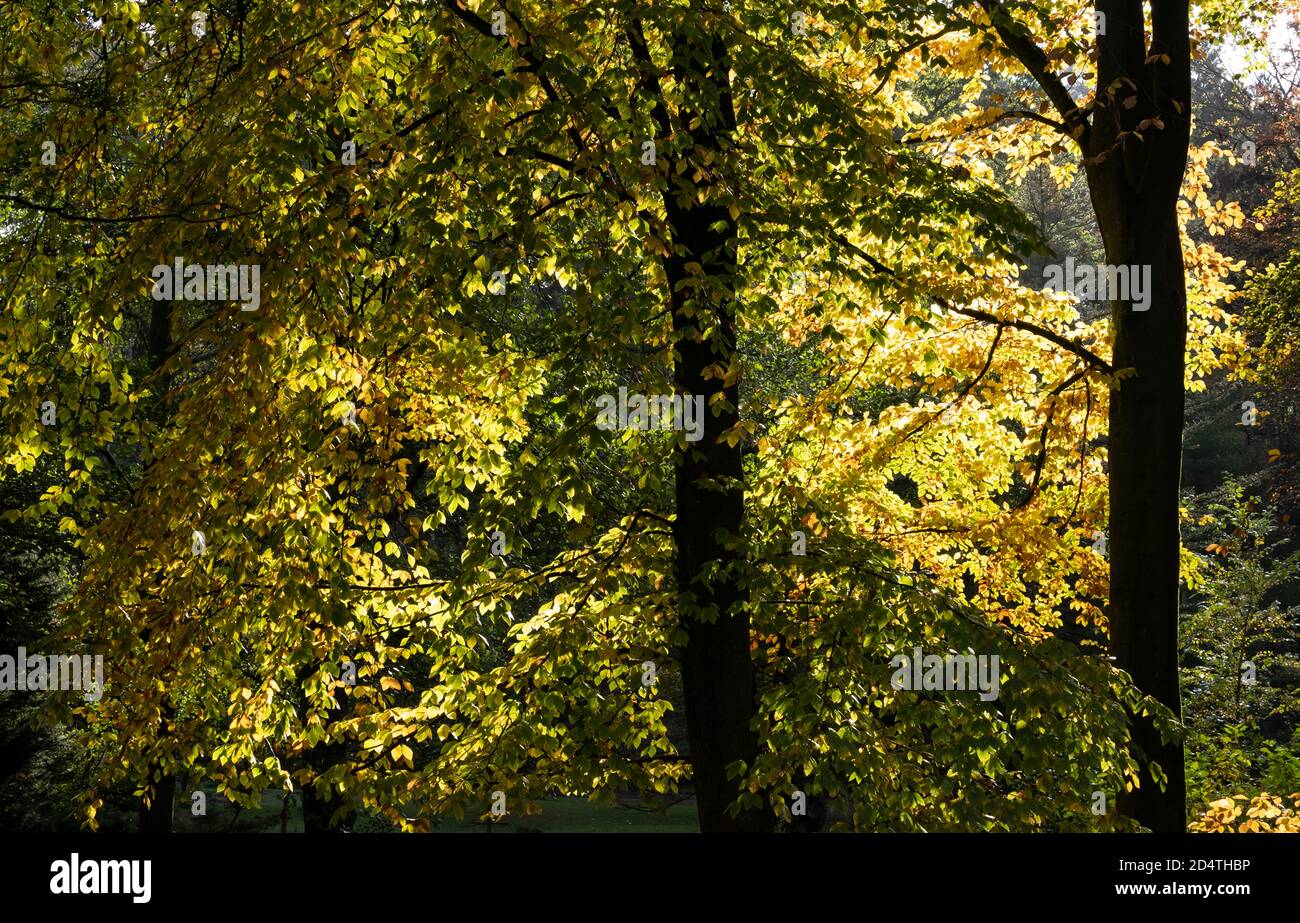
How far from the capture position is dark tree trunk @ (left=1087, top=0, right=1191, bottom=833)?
816 centimetres

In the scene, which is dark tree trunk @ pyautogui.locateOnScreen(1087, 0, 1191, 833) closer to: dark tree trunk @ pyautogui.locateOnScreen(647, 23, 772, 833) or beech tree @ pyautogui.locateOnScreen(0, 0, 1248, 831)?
beech tree @ pyautogui.locateOnScreen(0, 0, 1248, 831)

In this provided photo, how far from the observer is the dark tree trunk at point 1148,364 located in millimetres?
8164

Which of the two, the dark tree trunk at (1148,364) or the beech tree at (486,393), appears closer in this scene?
the beech tree at (486,393)

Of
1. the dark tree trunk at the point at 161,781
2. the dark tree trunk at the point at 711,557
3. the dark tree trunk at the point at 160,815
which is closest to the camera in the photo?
the dark tree trunk at the point at 711,557

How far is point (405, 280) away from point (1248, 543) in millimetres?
17628

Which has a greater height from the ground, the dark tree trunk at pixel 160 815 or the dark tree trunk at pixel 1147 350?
the dark tree trunk at pixel 1147 350

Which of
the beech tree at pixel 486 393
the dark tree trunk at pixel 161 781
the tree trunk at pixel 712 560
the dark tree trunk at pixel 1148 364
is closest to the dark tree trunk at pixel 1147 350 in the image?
the dark tree trunk at pixel 1148 364

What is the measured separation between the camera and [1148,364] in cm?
838

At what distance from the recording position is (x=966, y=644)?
619cm

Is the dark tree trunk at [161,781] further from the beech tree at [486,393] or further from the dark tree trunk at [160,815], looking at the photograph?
the beech tree at [486,393]

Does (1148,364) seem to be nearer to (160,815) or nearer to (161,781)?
(161,781)

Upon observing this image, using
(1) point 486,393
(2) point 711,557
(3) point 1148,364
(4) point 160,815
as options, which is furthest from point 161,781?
(3) point 1148,364
